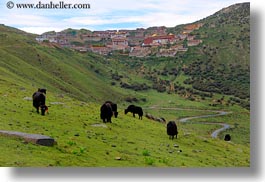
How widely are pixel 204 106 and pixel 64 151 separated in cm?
3061

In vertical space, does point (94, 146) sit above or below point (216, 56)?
→ below

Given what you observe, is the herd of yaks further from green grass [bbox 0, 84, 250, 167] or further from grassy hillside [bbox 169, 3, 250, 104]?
grassy hillside [bbox 169, 3, 250, 104]

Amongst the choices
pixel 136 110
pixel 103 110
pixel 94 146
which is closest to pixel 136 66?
pixel 136 110

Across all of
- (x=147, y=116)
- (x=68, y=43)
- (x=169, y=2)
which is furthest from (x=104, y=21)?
(x=68, y=43)

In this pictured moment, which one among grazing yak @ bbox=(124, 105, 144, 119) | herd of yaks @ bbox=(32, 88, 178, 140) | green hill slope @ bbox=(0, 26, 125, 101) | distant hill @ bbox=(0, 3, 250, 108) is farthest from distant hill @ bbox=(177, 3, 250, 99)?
herd of yaks @ bbox=(32, 88, 178, 140)

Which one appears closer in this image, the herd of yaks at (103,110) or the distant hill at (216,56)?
the herd of yaks at (103,110)

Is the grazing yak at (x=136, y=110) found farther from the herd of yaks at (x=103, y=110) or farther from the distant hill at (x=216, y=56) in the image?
the distant hill at (x=216, y=56)

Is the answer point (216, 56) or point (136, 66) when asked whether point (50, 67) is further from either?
point (216, 56)

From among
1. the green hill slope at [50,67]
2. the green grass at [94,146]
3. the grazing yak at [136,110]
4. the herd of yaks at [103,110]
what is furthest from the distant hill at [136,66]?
the green grass at [94,146]

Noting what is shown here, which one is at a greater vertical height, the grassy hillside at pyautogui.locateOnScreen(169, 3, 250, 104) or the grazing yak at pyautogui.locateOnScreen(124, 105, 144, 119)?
the grassy hillside at pyautogui.locateOnScreen(169, 3, 250, 104)

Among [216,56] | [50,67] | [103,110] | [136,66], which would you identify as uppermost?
[216,56]

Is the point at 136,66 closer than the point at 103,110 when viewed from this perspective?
No

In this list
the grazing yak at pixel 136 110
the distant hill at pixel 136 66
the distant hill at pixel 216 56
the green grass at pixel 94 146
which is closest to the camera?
the green grass at pixel 94 146

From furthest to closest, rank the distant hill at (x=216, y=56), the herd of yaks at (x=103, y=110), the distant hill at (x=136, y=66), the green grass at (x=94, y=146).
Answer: the distant hill at (x=136, y=66) → the distant hill at (x=216, y=56) → the herd of yaks at (x=103, y=110) → the green grass at (x=94, y=146)
